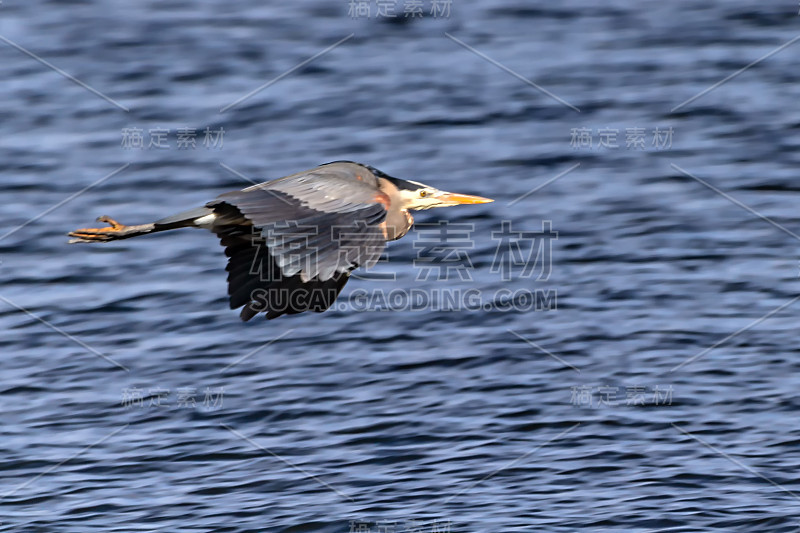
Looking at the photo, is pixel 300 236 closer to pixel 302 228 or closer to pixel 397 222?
pixel 302 228

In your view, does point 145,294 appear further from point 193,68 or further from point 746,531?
point 746,531

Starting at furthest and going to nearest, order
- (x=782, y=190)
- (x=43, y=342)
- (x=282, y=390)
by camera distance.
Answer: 1. (x=782, y=190)
2. (x=43, y=342)
3. (x=282, y=390)

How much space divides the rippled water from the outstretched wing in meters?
2.04

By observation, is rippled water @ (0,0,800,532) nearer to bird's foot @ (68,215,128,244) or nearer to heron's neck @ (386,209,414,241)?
heron's neck @ (386,209,414,241)

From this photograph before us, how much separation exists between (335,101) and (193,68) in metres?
1.95

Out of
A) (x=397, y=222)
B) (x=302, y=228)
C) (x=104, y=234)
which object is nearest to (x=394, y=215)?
(x=397, y=222)

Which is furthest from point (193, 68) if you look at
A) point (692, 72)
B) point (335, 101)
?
point (692, 72)

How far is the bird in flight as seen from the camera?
20.4 ft

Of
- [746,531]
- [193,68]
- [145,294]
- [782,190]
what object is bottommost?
[746,531]

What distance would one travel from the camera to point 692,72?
14.5m

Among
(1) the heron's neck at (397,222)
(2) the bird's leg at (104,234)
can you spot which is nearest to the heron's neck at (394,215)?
(1) the heron's neck at (397,222)

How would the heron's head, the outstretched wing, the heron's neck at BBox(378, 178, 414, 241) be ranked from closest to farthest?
the outstretched wing, the heron's neck at BBox(378, 178, 414, 241), the heron's head

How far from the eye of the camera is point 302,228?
20.9 ft

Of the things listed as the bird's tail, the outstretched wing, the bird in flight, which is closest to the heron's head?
the bird in flight
